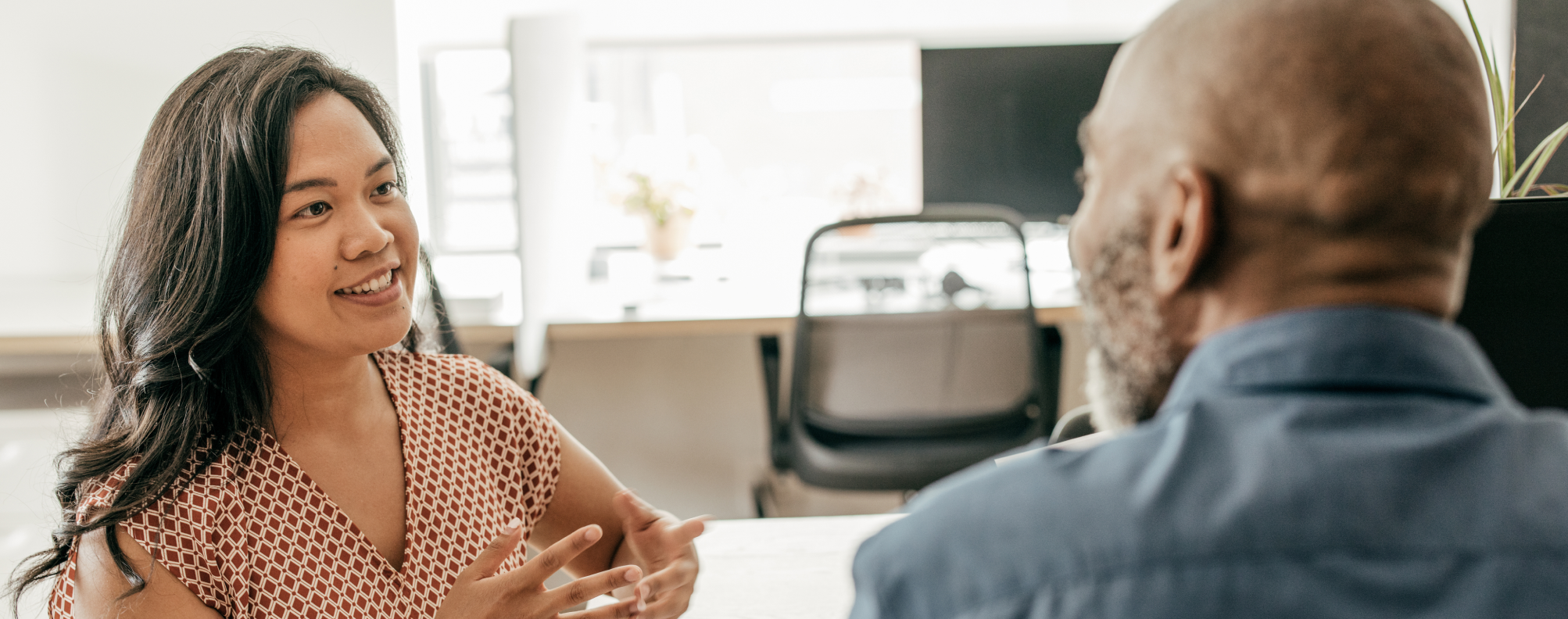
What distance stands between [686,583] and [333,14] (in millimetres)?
1539

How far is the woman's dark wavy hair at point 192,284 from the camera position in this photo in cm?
77

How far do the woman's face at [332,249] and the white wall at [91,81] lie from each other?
1.15 m

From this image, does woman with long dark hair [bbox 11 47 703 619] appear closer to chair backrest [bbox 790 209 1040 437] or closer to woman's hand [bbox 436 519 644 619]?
woman's hand [bbox 436 519 644 619]

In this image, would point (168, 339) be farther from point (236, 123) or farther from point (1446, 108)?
point (1446, 108)

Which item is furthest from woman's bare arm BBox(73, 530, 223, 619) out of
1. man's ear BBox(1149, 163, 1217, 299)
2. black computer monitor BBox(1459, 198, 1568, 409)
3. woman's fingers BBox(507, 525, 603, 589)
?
black computer monitor BBox(1459, 198, 1568, 409)

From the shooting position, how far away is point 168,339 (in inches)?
31.4

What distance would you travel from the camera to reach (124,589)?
2.33 ft

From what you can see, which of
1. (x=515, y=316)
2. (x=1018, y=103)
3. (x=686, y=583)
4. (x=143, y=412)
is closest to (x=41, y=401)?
(x=515, y=316)

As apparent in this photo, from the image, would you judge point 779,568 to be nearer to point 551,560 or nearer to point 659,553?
point 659,553

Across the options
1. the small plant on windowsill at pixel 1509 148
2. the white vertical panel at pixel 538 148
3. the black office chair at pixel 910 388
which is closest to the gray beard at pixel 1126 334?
the small plant on windowsill at pixel 1509 148

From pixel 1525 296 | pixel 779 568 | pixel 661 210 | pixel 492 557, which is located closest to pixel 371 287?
pixel 492 557

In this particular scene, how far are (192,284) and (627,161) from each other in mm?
1911

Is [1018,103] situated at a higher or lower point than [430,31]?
lower

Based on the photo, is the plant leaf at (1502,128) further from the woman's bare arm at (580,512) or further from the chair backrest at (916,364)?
the woman's bare arm at (580,512)
